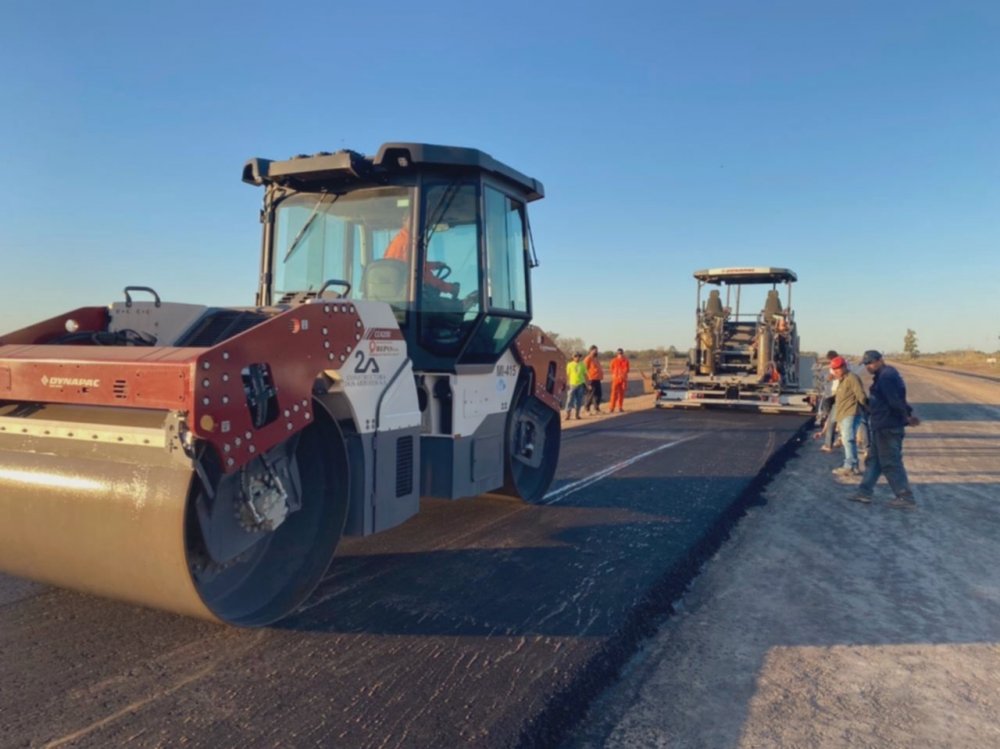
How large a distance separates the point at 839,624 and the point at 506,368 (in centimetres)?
304

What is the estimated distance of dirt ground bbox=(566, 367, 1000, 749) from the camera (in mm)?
3053

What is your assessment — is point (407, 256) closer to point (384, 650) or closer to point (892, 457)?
point (384, 650)

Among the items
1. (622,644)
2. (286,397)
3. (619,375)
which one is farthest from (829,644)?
(619,375)

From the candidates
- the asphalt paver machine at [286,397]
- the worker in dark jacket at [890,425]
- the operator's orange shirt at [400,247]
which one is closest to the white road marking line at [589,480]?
the asphalt paver machine at [286,397]

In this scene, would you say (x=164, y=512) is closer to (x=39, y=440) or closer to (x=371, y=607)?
(x=39, y=440)

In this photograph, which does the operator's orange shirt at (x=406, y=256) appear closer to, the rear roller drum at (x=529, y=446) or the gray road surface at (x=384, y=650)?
the rear roller drum at (x=529, y=446)

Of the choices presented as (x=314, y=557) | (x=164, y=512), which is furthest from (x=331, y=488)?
(x=164, y=512)

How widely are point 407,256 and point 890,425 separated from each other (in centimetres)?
497

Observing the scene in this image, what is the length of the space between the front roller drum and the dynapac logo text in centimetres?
22

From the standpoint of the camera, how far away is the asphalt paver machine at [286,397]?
123 inches

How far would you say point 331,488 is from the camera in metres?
3.99

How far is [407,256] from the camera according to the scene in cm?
504

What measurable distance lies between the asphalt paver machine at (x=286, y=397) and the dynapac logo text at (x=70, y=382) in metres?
0.01

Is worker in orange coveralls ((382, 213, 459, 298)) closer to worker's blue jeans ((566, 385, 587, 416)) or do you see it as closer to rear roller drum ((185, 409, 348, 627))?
rear roller drum ((185, 409, 348, 627))
